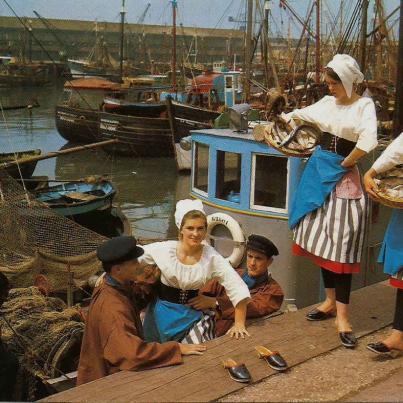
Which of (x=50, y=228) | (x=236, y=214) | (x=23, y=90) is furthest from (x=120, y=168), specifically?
(x=23, y=90)

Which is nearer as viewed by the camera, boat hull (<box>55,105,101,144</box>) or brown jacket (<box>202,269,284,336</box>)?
brown jacket (<box>202,269,284,336</box>)

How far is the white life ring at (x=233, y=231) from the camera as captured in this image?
6273 millimetres

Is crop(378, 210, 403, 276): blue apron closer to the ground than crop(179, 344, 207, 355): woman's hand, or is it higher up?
higher up

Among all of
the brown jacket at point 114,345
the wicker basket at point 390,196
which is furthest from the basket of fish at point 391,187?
the brown jacket at point 114,345

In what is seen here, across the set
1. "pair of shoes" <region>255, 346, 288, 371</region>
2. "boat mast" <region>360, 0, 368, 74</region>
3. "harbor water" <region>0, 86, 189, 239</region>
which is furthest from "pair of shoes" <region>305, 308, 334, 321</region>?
"boat mast" <region>360, 0, 368, 74</region>

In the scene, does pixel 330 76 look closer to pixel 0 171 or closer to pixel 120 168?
pixel 0 171

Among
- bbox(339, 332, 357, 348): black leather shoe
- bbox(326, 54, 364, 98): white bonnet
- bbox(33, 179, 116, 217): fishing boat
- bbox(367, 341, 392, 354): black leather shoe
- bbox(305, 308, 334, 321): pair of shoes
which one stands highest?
bbox(326, 54, 364, 98): white bonnet

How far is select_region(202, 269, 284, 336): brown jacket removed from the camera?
3.78 m

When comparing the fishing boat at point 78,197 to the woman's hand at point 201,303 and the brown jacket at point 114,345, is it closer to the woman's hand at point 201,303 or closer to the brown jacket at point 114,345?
the woman's hand at point 201,303

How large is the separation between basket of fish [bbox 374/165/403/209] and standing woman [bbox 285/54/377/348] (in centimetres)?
25

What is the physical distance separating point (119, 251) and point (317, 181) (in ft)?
4.18

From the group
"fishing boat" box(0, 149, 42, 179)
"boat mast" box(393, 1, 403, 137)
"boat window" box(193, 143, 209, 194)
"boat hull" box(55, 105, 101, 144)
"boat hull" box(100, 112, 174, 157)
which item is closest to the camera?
"boat mast" box(393, 1, 403, 137)

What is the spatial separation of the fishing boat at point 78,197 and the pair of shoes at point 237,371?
10554mm

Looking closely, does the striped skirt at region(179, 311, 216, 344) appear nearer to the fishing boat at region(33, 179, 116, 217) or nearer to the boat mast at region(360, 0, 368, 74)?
the fishing boat at region(33, 179, 116, 217)
